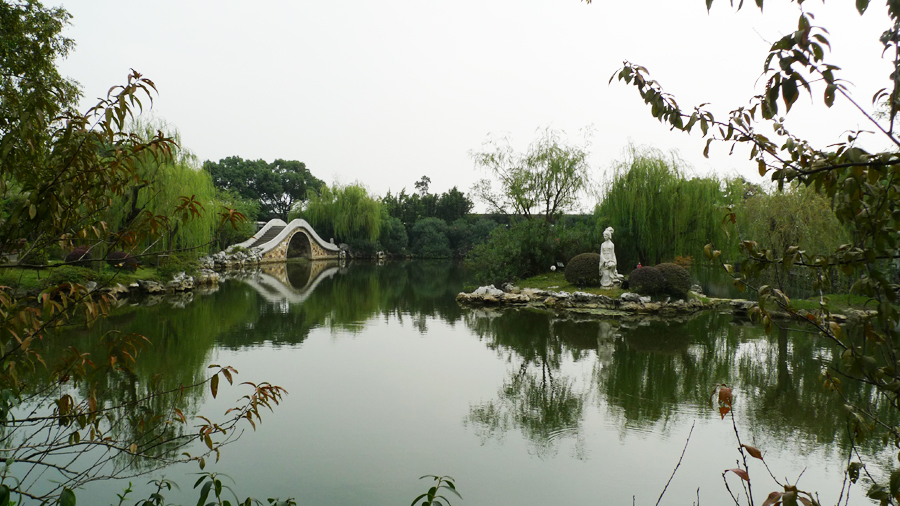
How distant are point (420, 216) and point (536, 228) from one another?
20864 millimetres

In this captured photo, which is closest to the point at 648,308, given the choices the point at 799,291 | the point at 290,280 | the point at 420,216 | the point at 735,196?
the point at 799,291

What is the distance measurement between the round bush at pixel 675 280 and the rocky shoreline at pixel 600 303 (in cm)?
26

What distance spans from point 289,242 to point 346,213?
3.27 meters

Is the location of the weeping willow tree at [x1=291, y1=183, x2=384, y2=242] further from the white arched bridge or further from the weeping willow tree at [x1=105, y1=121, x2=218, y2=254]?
the weeping willow tree at [x1=105, y1=121, x2=218, y2=254]

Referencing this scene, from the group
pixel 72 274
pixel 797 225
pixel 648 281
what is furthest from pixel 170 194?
pixel 797 225

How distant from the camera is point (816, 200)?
34.1 ft

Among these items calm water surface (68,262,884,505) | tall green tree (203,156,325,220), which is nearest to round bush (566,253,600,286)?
calm water surface (68,262,884,505)

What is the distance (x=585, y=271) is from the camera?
13086mm

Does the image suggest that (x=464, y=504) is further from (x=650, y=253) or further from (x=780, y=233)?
(x=650, y=253)

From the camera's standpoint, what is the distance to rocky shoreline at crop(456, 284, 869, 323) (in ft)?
36.7

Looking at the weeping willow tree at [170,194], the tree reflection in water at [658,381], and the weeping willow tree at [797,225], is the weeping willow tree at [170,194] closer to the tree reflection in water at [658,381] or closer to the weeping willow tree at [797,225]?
the tree reflection in water at [658,381]

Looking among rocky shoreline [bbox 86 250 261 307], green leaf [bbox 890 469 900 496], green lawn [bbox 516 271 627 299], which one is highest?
green leaf [bbox 890 469 900 496]

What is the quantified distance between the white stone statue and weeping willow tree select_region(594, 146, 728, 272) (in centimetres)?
249

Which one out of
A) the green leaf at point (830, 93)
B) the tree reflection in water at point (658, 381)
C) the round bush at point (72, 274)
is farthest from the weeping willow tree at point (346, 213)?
the green leaf at point (830, 93)
